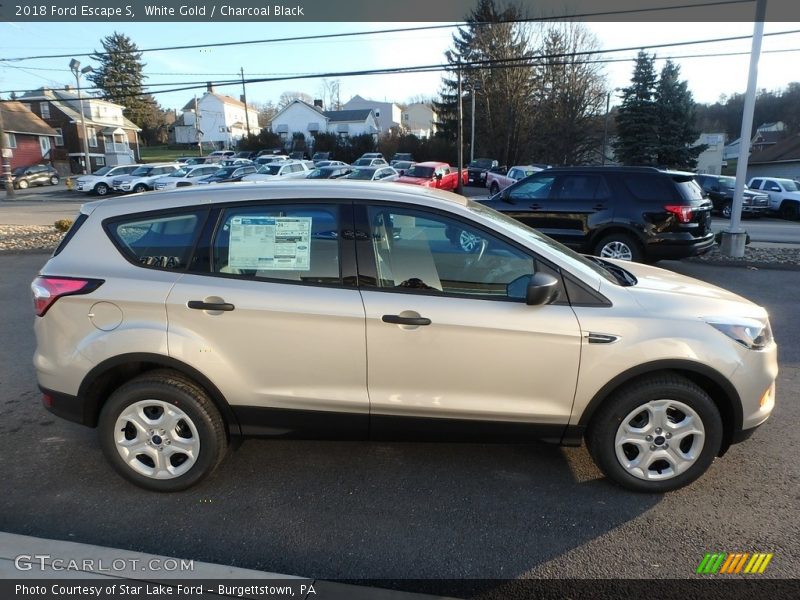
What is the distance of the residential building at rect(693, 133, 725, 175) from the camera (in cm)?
6253

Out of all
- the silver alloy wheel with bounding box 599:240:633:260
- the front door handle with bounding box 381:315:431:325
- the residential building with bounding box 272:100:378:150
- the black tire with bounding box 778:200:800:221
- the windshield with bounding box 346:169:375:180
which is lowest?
the black tire with bounding box 778:200:800:221

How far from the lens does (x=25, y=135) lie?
49.9 meters

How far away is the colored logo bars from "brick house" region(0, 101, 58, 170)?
5856cm

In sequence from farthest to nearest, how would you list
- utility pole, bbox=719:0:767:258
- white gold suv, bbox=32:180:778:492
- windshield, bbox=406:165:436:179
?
windshield, bbox=406:165:436:179 < utility pole, bbox=719:0:767:258 < white gold suv, bbox=32:180:778:492

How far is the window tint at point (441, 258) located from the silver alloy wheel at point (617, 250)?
251 inches

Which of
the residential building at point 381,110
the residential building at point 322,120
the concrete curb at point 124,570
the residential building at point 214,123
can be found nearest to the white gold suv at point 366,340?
the concrete curb at point 124,570

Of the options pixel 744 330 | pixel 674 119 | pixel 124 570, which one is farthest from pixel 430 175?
pixel 674 119

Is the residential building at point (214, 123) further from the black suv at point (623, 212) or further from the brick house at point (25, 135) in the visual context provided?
the black suv at point (623, 212)

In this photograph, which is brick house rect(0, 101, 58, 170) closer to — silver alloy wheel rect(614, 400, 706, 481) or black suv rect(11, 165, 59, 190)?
black suv rect(11, 165, 59, 190)

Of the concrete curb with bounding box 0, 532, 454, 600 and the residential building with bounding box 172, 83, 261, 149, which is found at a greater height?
the residential building with bounding box 172, 83, 261, 149

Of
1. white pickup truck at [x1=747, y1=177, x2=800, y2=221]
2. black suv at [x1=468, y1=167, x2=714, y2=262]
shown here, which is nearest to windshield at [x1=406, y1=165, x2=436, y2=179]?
black suv at [x1=468, y1=167, x2=714, y2=262]

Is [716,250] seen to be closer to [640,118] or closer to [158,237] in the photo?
[158,237]

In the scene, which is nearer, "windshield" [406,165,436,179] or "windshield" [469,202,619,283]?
"windshield" [469,202,619,283]

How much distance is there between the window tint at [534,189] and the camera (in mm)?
9445
